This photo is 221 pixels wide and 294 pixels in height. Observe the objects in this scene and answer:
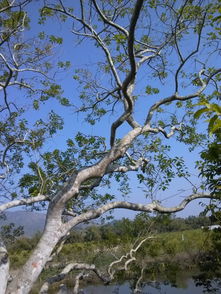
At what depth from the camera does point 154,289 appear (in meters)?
11.9

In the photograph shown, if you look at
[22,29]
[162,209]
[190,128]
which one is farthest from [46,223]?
[190,128]

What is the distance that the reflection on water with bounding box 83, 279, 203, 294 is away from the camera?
452 inches

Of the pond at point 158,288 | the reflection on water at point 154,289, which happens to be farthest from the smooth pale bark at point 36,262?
the reflection on water at point 154,289

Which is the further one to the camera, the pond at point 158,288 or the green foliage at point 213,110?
the pond at point 158,288

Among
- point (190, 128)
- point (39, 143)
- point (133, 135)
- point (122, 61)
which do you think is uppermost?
point (122, 61)

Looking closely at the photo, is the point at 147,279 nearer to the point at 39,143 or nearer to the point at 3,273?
the point at 39,143

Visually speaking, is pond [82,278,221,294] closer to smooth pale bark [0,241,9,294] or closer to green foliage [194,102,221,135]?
smooth pale bark [0,241,9,294]

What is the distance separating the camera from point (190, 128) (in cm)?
607

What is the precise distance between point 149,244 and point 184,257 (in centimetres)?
388

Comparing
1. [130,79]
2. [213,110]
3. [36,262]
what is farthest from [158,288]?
[213,110]

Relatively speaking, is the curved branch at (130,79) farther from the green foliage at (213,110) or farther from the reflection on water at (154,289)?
the reflection on water at (154,289)

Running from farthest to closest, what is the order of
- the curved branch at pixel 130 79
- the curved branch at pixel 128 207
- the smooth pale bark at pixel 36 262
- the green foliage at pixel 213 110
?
1. the curved branch at pixel 128 207
2. the smooth pale bark at pixel 36 262
3. the curved branch at pixel 130 79
4. the green foliage at pixel 213 110

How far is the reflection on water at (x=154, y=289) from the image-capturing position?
11.5m

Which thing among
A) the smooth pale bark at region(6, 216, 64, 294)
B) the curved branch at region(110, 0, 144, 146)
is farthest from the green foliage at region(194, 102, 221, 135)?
the smooth pale bark at region(6, 216, 64, 294)
